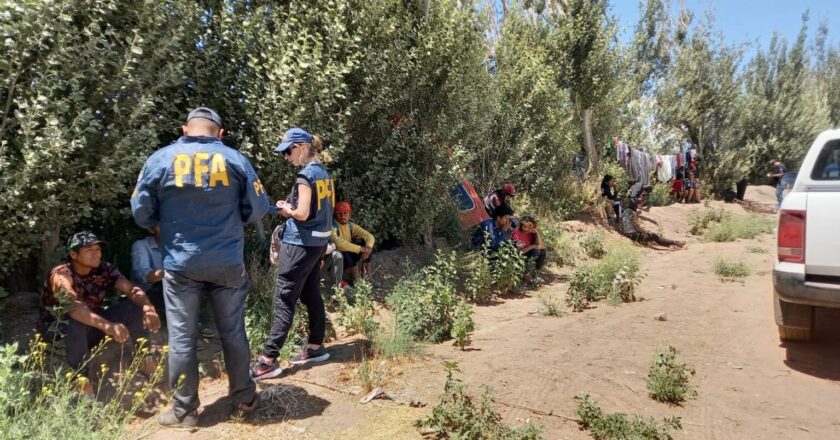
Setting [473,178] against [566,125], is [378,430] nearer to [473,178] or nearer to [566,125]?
[473,178]

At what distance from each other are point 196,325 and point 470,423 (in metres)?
1.70

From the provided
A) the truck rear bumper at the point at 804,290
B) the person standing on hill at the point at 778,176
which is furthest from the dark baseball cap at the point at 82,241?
the person standing on hill at the point at 778,176

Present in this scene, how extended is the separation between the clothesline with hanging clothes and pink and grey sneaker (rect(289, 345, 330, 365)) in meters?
13.4

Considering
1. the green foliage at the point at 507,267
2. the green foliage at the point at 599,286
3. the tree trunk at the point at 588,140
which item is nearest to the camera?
the green foliage at the point at 599,286

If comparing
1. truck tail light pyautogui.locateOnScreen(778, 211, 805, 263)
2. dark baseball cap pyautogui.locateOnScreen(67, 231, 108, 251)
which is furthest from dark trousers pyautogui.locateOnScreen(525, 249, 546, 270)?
dark baseball cap pyautogui.locateOnScreen(67, 231, 108, 251)

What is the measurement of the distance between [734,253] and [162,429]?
34.4ft

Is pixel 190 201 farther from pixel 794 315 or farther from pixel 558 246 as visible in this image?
pixel 558 246

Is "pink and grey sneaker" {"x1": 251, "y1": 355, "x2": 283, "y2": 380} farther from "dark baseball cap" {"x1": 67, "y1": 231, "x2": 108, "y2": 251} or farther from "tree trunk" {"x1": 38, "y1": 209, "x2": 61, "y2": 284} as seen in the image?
"tree trunk" {"x1": 38, "y1": 209, "x2": 61, "y2": 284}

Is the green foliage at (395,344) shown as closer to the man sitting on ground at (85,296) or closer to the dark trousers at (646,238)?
the man sitting on ground at (85,296)

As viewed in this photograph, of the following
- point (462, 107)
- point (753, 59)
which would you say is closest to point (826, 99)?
point (753, 59)

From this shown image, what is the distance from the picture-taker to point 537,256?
780 cm

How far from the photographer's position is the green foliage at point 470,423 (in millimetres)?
2775

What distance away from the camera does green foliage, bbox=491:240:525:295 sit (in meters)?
6.75

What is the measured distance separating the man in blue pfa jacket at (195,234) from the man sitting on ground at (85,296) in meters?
0.69
